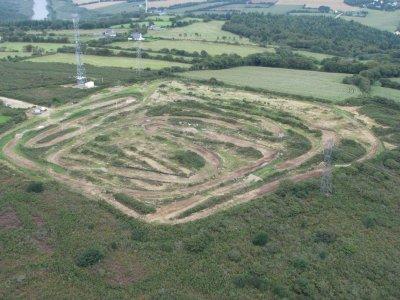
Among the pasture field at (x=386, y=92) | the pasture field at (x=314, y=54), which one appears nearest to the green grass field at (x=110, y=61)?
the pasture field at (x=314, y=54)

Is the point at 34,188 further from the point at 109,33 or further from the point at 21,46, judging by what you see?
the point at 109,33

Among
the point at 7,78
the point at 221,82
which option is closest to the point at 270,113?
the point at 221,82

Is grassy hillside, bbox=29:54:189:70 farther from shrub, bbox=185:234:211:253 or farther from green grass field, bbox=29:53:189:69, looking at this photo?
shrub, bbox=185:234:211:253

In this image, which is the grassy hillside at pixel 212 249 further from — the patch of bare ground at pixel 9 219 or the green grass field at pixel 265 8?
the green grass field at pixel 265 8

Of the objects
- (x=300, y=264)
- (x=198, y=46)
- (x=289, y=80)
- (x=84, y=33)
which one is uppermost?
(x=84, y=33)

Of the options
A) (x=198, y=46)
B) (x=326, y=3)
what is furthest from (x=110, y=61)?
(x=326, y=3)

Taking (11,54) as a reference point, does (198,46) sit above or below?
above
